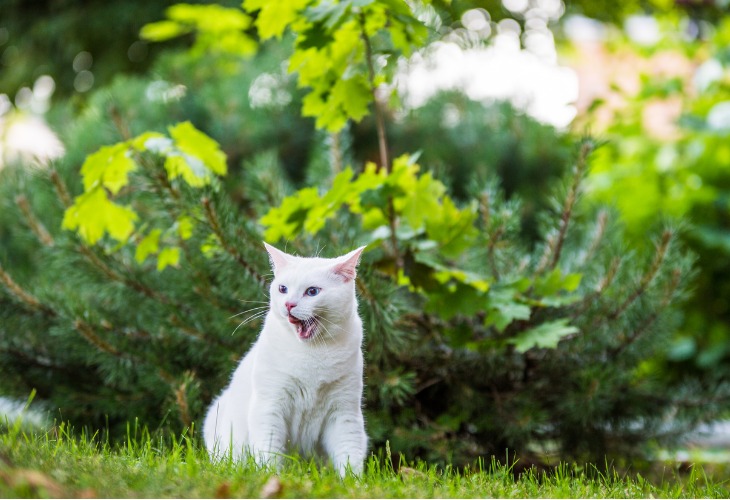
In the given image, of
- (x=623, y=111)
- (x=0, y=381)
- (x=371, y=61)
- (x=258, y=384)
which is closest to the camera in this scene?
(x=258, y=384)

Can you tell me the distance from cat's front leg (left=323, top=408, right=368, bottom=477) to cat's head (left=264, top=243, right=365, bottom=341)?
0.78 ft

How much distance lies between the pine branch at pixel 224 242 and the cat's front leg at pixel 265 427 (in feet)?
1.81

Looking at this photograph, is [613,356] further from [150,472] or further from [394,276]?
[150,472]

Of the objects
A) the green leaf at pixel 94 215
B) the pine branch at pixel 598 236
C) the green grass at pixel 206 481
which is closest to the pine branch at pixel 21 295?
the green leaf at pixel 94 215

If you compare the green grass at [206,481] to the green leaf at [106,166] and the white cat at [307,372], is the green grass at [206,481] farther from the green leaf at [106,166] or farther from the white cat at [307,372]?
the green leaf at [106,166]

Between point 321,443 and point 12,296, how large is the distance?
129cm

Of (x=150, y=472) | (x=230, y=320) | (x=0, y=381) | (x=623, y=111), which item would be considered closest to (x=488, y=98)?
(x=623, y=111)

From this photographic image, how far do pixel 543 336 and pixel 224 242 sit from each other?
0.99m

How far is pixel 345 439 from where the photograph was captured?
6.59ft

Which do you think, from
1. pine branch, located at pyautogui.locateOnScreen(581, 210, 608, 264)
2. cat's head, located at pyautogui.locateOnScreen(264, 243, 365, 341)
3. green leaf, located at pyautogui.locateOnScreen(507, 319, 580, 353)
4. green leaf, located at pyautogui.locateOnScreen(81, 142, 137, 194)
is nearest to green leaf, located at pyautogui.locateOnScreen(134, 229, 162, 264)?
green leaf, located at pyautogui.locateOnScreen(81, 142, 137, 194)

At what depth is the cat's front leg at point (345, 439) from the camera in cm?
198

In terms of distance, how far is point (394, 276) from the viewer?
2504 mm

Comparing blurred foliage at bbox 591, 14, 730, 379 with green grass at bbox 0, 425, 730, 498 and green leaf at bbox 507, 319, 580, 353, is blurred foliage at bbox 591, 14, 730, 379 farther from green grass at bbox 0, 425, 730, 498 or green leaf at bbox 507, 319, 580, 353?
green grass at bbox 0, 425, 730, 498

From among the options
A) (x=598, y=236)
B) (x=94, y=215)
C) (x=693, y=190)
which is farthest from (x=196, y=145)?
(x=693, y=190)
